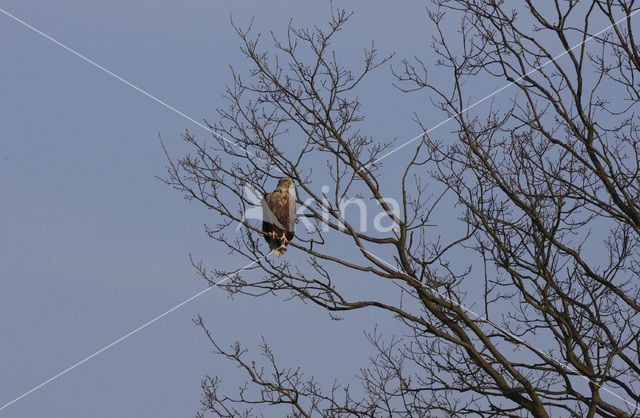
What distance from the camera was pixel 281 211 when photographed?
30.8ft

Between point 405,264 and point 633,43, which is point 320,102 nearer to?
point 405,264

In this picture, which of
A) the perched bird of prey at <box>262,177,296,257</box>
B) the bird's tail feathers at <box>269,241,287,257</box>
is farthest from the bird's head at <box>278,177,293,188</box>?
the bird's tail feathers at <box>269,241,287,257</box>

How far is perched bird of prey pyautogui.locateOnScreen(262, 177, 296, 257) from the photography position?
9.08 m

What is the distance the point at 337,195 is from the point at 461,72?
1950mm

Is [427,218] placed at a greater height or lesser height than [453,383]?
greater

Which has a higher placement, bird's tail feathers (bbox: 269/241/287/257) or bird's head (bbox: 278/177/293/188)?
bird's tail feathers (bbox: 269/241/287/257)

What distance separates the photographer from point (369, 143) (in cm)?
899

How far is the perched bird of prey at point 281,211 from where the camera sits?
357 inches

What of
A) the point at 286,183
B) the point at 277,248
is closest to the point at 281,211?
the point at 286,183

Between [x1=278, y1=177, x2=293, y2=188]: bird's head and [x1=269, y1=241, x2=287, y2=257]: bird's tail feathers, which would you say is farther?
[x1=269, y1=241, x2=287, y2=257]: bird's tail feathers

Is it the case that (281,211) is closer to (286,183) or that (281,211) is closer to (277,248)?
(286,183)

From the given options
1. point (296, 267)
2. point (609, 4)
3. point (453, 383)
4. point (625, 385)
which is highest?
point (609, 4)

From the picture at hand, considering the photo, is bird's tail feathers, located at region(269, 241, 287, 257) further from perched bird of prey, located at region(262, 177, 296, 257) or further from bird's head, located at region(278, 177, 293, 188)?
bird's head, located at region(278, 177, 293, 188)

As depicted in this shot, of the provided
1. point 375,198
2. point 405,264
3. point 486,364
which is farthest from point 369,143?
point 486,364
